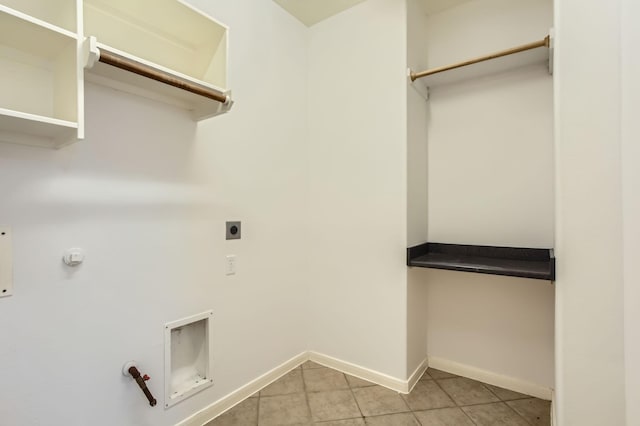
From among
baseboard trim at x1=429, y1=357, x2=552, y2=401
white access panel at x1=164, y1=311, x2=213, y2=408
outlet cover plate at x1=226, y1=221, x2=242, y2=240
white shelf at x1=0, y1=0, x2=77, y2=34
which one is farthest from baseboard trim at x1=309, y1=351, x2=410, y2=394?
white shelf at x1=0, y1=0, x2=77, y2=34

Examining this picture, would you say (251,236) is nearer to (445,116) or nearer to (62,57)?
(62,57)

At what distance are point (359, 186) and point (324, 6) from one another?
1326 millimetres

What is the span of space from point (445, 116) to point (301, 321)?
1.90 m

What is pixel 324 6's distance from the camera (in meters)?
2.21

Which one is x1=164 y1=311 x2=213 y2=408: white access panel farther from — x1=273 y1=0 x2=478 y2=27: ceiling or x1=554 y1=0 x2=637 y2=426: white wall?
x1=273 y1=0 x2=478 y2=27: ceiling

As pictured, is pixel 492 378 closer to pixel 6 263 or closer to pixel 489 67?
pixel 489 67

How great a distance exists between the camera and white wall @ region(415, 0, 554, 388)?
1.95 m

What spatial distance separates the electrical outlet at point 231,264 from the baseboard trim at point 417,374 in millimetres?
1360

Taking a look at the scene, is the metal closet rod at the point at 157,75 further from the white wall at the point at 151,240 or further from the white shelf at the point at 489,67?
the white shelf at the point at 489,67

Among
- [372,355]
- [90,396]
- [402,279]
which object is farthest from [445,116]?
[90,396]

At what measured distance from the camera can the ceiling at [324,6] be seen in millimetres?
2170

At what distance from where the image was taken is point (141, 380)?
138 cm

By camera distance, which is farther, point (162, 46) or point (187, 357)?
point (187, 357)

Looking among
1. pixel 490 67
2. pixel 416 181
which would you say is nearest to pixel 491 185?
pixel 416 181
